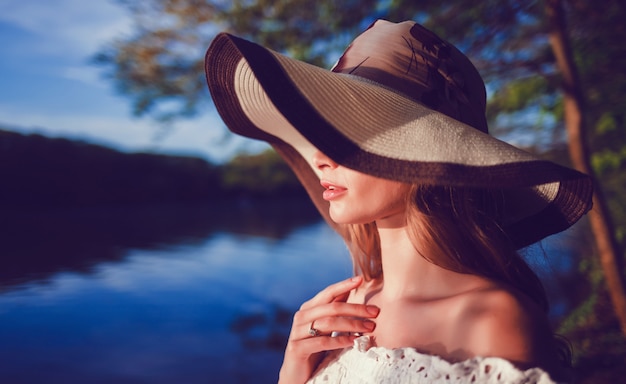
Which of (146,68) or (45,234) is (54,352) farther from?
(45,234)

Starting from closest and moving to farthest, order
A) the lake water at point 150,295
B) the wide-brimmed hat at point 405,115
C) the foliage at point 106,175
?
1. the wide-brimmed hat at point 405,115
2. the lake water at point 150,295
3. the foliage at point 106,175

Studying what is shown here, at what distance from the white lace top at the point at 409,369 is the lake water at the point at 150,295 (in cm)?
58

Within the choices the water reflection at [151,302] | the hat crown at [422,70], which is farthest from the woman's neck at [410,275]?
the water reflection at [151,302]

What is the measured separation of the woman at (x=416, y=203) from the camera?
2.91 feet

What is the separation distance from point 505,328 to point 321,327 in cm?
40

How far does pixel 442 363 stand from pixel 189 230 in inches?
551

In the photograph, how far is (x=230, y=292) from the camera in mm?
8383

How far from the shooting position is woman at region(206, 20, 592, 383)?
2.91ft

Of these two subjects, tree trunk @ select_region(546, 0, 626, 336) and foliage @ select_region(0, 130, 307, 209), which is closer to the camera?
tree trunk @ select_region(546, 0, 626, 336)

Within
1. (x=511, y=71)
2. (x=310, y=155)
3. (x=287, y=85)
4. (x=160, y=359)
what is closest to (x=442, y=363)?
(x=287, y=85)

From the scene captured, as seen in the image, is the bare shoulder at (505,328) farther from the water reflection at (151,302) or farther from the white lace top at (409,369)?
the water reflection at (151,302)

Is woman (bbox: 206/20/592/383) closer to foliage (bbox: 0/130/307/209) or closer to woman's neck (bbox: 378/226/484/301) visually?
woman's neck (bbox: 378/226/484/301)

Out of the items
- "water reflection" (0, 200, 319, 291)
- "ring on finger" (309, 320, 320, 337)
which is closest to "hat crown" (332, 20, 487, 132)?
"ring on finger" (309, 320, 320, 337)

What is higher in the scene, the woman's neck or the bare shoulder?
the woman's neck
